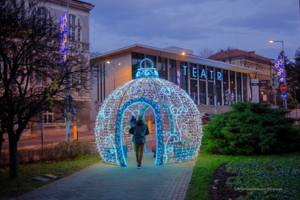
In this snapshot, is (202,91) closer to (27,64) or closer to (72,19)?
(72,19)

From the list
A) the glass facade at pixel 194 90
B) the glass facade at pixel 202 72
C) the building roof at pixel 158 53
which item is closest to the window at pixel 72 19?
the building roof at pixel 158 53

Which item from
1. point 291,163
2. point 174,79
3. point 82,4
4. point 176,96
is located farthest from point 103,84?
point 291,163

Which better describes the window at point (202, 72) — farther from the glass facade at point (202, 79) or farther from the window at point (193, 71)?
the window at point (193, 71)

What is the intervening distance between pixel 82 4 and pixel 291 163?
22895 mm

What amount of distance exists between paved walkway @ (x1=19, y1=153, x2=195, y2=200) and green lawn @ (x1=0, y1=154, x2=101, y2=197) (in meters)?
0.44

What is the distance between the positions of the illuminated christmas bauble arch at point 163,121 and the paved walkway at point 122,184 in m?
0.60

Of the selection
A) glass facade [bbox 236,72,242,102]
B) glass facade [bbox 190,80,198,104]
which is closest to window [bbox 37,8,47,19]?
glass facade [bbox 190,80,198,104]

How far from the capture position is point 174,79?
4119 cm

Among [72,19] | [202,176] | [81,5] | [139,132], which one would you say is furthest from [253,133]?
[81,5]

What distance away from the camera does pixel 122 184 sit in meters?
6.62

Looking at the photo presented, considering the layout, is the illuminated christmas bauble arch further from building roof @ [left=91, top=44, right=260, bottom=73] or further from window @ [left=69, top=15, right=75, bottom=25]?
building roof @ [left=91, top=44, right=260, bottom=73]

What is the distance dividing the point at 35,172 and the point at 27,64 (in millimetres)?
3454

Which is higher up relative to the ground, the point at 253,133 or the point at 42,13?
the point at 42,13

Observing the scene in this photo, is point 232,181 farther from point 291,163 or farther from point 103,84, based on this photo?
point 103,84
